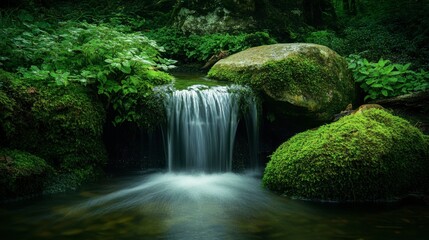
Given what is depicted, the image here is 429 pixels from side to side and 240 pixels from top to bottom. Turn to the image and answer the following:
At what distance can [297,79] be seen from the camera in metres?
6.20

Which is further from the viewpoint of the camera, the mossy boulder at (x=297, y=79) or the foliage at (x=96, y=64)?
the mossy boulder at (x=297, y=79)

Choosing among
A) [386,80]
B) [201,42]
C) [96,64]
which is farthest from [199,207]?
[201,42]

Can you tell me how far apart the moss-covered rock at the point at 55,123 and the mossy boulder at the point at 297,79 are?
252 centimetres

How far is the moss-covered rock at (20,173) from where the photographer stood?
14.7 feet

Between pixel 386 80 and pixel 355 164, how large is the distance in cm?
285

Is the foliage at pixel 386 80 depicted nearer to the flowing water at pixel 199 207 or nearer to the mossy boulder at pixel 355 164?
the mossy boulder at pixel 355 164

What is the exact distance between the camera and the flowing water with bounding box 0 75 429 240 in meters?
3.82

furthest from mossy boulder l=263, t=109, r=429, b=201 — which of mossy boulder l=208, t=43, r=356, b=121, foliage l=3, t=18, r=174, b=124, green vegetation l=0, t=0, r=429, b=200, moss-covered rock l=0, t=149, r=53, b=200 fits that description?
moss-covered rock l=0, t=149, r=53, b=200

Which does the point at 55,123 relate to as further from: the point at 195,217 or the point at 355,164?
the point at 355,164

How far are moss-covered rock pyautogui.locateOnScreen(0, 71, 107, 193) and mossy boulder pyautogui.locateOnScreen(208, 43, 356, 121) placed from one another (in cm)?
252

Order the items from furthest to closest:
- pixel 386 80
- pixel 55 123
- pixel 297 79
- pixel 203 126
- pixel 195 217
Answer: pixel 386 80
pixel 297 79
pixel 203 126
pixel 55 123
pixel 195 217

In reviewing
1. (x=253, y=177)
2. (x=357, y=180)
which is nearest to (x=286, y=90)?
(x=253, y=177)

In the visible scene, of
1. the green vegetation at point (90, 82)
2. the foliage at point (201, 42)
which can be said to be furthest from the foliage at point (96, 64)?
the foliage at point (201, 42)

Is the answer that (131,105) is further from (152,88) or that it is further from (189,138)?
(189,138)
